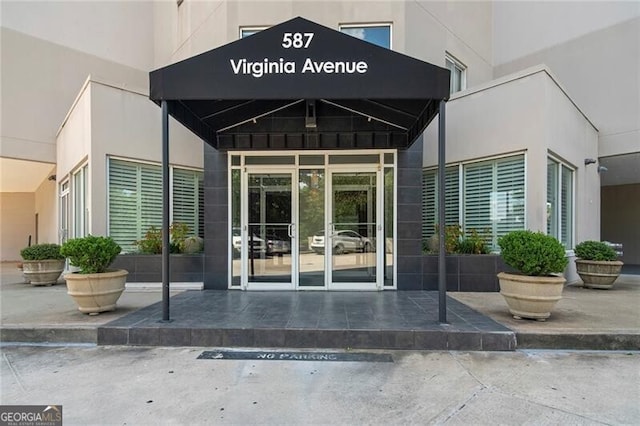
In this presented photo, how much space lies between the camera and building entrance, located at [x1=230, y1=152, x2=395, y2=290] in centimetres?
Answer: 697

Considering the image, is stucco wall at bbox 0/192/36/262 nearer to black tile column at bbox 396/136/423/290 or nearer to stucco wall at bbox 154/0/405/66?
stucco wall at bbox 154/0/405/66

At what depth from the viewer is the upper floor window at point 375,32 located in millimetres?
7492

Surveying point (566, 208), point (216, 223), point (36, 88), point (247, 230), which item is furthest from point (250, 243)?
point (36, 88)

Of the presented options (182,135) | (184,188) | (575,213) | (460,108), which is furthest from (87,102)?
(575,213)

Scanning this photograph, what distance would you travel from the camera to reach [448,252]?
7.23m

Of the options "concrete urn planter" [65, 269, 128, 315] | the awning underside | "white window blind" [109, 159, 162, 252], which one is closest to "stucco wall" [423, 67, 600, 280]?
the awning underside

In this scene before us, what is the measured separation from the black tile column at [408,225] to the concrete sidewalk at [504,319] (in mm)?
777

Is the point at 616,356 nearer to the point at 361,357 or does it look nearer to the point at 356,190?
the point at 361,357

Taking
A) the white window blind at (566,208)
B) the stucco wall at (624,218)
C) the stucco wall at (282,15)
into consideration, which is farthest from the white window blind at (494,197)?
the stucco wall at (624,218)

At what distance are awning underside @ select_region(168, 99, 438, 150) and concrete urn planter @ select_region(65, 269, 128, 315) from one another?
2.61 meters

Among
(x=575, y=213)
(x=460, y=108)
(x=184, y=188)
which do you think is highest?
(x=460, y=108)

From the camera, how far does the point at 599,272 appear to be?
7516mm

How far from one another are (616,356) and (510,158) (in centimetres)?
413

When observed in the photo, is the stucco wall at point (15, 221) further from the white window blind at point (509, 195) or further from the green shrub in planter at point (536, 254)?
the green shrub in planter at point (536, 254)
